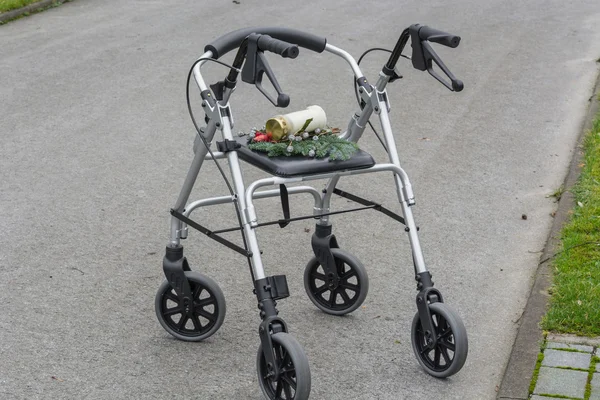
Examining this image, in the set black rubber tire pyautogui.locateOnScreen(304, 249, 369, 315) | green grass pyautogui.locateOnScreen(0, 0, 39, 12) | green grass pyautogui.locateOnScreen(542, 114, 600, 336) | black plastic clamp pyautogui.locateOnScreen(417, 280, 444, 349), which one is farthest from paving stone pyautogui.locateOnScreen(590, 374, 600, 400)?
green grass pyautogui.locateOnScreen(0, 0, 39, 12)

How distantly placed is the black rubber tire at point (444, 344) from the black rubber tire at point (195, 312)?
3.23 feet

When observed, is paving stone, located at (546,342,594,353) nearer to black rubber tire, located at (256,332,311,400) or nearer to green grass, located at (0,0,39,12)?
black rubber tire, located at (256,332,311,400)

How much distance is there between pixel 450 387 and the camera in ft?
15.6

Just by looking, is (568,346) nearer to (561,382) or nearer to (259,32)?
(561,382)

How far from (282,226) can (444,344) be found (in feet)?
3.07

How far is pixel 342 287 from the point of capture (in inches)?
213

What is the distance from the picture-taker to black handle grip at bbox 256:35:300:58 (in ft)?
13.4

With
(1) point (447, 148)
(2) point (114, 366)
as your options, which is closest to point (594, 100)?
(1) point (447, 148)

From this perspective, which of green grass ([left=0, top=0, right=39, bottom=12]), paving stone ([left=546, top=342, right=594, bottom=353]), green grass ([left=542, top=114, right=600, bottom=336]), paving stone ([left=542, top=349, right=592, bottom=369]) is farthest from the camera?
green grass ([left=0, top=0, right=39, bottom=12])

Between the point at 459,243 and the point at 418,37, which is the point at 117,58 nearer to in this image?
the point at 459,243

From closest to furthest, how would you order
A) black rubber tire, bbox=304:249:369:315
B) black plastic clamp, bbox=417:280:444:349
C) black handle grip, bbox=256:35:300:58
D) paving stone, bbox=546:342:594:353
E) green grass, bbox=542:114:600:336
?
black handle grip, bbox=256:35:300:58, black plastic clamp, bbox=417:280:444:349, paving stone, bbox=546:342:594:353, green grass, bbox=542:114:600:336, black rubber tire, bbox=304:249:369:315

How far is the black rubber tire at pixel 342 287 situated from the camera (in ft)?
17.4

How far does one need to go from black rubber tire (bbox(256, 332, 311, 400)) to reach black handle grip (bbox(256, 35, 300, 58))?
46.3 inches

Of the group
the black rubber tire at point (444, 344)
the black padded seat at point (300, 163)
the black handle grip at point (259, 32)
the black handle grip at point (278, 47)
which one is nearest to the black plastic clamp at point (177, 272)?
the black padded seat at point (300, 163)
